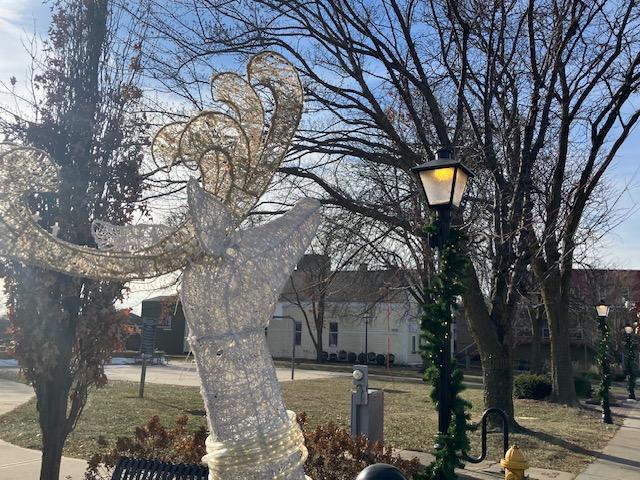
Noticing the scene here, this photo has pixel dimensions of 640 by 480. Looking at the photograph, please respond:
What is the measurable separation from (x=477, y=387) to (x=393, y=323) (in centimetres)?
2143

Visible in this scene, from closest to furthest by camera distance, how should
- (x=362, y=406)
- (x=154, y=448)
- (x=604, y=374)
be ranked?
1. (x=154, y=448)
2. (x=362, y=406)
3. (x=604, y=374)

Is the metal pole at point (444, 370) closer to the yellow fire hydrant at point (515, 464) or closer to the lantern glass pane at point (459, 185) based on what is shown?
the lantern glass pane at point (459, 185)

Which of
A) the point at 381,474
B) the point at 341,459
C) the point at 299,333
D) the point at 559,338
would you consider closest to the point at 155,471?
the point at 341,459

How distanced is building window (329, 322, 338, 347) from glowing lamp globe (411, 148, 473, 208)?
4769 centimetres

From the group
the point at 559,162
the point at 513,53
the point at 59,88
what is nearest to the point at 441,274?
the point at 59,88

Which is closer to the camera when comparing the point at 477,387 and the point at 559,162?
the point at 559,162

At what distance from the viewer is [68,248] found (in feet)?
9.84

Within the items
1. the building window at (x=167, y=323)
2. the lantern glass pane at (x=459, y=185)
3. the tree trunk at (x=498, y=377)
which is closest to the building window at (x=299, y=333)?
the building window at (x=167, y=323)

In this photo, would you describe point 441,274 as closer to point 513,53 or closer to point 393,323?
point 513,53

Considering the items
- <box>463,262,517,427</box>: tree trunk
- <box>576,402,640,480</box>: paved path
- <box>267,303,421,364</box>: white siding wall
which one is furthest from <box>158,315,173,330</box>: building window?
<box>576,402,640,480</box>: paved path

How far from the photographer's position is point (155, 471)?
525 cm

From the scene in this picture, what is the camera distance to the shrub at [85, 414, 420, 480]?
20.6 feet

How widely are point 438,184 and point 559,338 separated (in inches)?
606

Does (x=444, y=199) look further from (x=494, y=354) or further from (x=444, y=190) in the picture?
(x=494, y=354)
